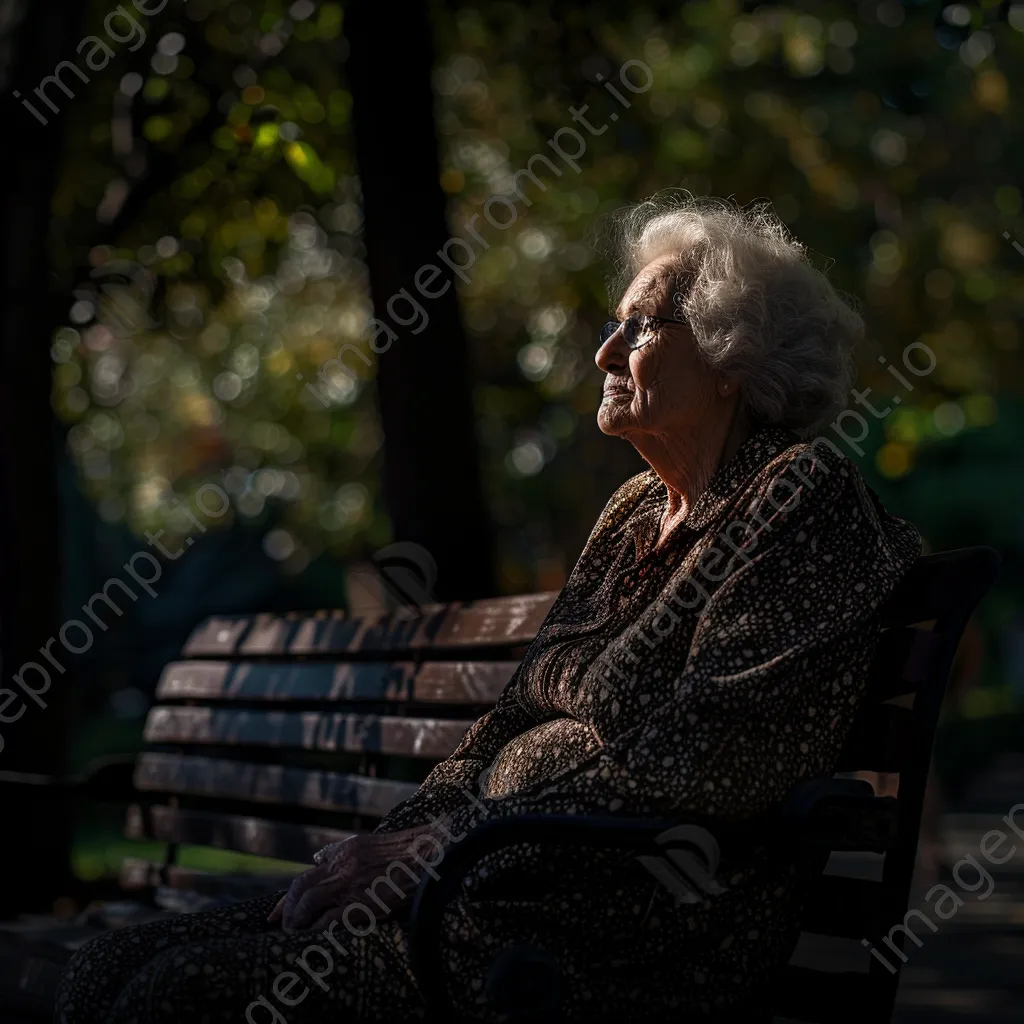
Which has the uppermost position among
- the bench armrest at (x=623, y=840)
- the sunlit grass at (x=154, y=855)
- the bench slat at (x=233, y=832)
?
the bench armrest at (x=623, y=840)

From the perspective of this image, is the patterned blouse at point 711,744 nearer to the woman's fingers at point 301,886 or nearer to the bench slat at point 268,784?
the woman's fingers at point 301,886

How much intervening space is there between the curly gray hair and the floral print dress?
282 mm

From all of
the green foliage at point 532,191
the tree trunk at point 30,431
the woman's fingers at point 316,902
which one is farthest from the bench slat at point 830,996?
the tree trunk at point 30,431

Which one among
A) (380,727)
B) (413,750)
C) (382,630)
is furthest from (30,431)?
(413,750)

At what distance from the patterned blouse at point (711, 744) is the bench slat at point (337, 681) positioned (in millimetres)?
979

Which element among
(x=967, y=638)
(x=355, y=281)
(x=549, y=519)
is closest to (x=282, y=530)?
(x=549, y=519)

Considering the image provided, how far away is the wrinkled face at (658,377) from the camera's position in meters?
3.21

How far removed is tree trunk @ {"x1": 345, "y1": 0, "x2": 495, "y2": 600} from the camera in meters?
5.86

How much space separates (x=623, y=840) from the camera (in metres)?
2.53

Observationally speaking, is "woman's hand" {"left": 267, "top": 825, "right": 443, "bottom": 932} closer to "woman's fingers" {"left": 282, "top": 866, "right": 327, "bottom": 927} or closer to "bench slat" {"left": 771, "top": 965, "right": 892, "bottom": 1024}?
"woman's fingers" {"left": 282, "top": 866, "right": 327, "bottom": 927}

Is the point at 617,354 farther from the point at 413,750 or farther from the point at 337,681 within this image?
the point at 337,681

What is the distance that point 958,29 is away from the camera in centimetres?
518

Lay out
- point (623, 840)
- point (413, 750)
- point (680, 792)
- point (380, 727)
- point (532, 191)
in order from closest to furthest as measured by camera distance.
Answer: point (623, 840) → point (680, 792) → point (413, 750) → point (380, 727) → point (532, 191)

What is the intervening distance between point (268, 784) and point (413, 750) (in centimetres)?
81
